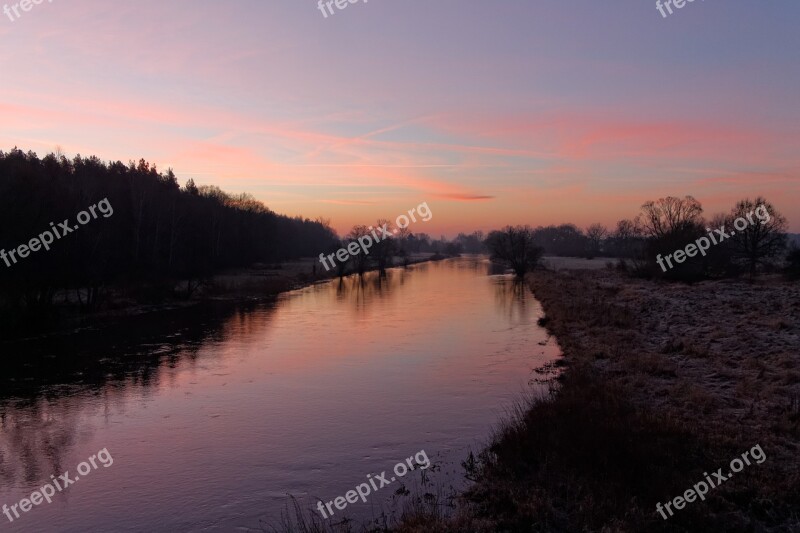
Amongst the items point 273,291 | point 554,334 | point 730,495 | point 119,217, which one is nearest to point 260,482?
point 730,495

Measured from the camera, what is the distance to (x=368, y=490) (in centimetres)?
1038

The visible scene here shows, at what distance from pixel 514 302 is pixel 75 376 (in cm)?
3454

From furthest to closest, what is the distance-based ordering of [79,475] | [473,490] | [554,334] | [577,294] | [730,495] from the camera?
[577,294], [554,334], [79,475], [473,490], [730,495]

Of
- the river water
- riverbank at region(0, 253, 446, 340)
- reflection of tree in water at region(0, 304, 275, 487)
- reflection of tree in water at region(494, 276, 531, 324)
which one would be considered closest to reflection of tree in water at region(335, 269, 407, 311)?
riverbank at region(0, 253, 446, 340)

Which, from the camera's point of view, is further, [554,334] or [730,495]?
[554,334]

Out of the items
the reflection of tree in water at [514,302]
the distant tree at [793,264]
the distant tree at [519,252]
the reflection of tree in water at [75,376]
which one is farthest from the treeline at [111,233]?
the distant tree at [793,264]

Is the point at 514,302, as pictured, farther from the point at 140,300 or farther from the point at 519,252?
the point at 519,252

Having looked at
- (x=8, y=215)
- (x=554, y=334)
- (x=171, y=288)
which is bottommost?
(x=554, y=334)

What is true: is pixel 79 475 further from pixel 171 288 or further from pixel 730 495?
pixel 171 288

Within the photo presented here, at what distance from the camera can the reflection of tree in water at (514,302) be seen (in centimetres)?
3700

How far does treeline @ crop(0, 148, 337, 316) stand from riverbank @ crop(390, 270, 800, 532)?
2833 cm

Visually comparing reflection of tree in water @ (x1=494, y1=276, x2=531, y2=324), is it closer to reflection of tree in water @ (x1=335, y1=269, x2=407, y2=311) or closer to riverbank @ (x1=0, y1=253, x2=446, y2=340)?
reflection of tree in water @ (x1=335, y1=269, x2=407, y2=311)

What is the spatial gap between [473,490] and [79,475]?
8.65 metres

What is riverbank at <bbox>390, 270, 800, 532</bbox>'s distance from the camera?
27.0 ft
